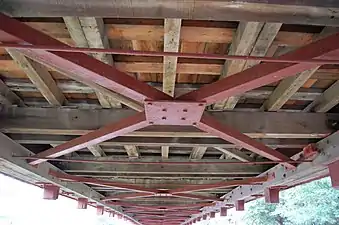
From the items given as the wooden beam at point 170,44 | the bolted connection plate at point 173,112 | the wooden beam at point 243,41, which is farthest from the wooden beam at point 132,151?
the wooden beam at point 243,41

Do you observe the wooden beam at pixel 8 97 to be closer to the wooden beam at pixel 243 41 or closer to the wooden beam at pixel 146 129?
the wooden beam at pixel 146 129

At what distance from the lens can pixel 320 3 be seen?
1.47m

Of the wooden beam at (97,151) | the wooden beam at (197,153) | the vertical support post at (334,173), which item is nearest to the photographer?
the vertical support post at (334,173)

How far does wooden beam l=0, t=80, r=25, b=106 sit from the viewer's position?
2.65m

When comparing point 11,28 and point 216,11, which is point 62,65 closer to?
point 11,28

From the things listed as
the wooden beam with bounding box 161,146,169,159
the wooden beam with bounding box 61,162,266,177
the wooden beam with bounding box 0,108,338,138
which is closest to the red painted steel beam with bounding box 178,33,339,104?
the wooden beam with bounding box 0,108,338,138

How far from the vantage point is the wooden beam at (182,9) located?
1462mm

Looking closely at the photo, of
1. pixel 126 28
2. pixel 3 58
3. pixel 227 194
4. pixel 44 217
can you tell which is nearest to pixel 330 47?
pixel 126 28

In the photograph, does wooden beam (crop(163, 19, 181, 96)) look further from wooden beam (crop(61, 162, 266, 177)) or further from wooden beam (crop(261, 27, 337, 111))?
wooden beam (crop(61, 162, 266, 177))

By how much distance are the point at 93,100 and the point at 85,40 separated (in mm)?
1151

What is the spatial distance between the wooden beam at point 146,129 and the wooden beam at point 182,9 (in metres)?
1.50

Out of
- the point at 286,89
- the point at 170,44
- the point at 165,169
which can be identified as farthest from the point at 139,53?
the point at 165,169

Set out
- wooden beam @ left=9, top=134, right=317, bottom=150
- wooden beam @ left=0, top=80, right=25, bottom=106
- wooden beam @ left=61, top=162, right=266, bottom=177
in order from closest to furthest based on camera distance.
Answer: wooden beam @ left=0, top=80, right=25, bottom=106
wooden beam @ left=9, top=134, right=317, bottom=150
wooden beam @ left=61, top=162, right=266, bottom=177

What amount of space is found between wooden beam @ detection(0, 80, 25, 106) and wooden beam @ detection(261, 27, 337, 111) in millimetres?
1920
